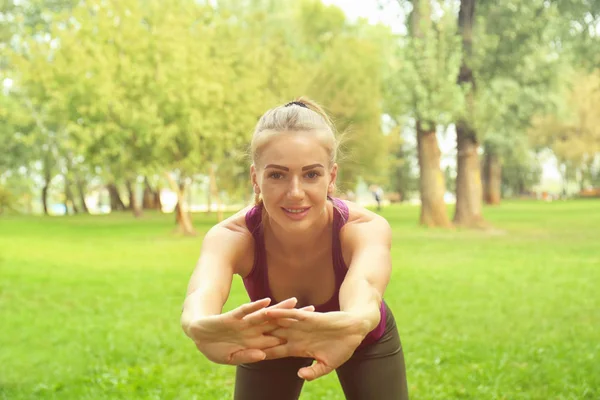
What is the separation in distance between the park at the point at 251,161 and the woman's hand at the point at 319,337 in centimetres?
100

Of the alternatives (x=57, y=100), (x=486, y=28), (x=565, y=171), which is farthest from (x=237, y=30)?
(x=565, y=171)

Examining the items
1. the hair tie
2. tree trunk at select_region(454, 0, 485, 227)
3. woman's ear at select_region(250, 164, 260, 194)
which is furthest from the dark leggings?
tree trunk at select_region(454, 0, 485, 227)

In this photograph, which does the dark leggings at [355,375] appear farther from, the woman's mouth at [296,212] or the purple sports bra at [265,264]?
the woman's mouth at [296,212]

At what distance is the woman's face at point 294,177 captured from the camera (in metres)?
2.94

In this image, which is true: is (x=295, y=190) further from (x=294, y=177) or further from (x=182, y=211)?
(x=182, y=211)

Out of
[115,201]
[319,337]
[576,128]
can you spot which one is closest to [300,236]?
[319,337]

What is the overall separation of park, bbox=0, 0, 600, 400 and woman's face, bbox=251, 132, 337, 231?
48cm

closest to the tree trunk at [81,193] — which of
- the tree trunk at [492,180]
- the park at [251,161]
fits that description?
the park at [251,161]

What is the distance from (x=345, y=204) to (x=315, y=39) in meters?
42.0

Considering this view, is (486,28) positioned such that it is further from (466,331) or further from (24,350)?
(24,350)

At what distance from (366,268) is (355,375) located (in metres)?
0.77

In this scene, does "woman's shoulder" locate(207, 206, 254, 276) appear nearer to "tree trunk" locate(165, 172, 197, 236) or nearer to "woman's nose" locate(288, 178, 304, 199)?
"woman's nose" locate(288, 178, 304, 199)

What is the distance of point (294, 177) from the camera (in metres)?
2.94

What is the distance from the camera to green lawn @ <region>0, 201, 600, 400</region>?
7355 millimetres
